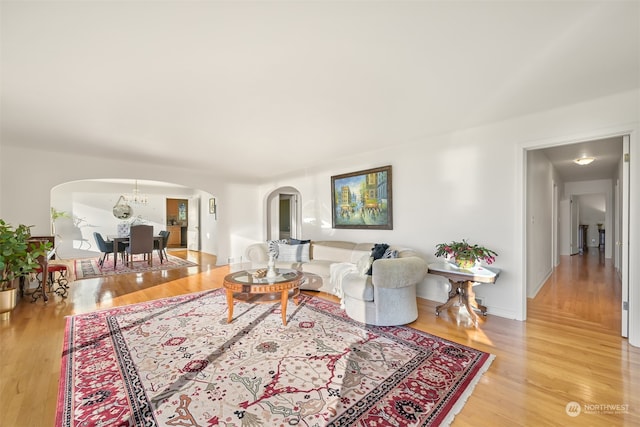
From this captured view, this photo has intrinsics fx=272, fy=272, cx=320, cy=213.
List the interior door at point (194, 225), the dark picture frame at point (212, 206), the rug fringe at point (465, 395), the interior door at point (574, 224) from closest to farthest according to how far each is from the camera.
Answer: the rug fringe at point (465, 395)
the interior door at point (574, 224)
the dark picture frame at point (212, 206)
the interior door at point (194, 225)

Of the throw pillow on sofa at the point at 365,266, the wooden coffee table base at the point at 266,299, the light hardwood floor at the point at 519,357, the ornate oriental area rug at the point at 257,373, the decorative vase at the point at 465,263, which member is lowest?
the light hardwood floor at the point at 519,357

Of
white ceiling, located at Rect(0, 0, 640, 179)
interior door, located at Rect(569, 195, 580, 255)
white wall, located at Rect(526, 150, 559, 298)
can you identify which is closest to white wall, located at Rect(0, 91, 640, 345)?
white ceiling, located at Rect(0, 0, 640, 179)

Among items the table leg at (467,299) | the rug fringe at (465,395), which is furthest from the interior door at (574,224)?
the rug fringe at (465,395)

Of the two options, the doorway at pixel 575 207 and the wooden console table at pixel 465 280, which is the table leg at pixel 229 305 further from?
the doorway at pixel 575 207

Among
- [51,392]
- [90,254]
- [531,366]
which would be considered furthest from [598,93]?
[90,254]

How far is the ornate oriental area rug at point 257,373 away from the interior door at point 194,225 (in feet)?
22.4

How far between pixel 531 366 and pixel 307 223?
4375 mm

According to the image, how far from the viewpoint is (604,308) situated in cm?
343

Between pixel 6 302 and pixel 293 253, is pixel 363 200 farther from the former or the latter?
pixel 6 302

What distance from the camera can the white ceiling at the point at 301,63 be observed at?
1566 mm

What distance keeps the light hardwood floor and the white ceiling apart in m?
2.32

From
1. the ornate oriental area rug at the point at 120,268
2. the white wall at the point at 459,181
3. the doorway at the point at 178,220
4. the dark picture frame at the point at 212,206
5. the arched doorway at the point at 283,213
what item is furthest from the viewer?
the doorway at the point at 178,220

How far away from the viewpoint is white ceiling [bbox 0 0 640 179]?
1566mm

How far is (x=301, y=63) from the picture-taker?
2049 millimetres
